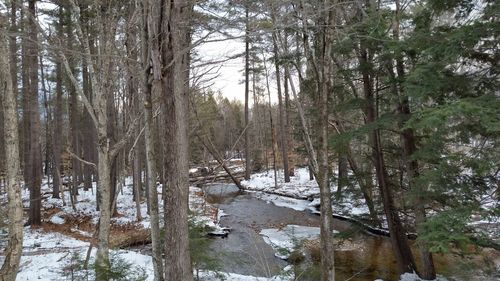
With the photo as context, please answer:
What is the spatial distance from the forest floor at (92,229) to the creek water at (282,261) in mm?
604

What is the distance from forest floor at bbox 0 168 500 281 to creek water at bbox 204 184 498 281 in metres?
0.60

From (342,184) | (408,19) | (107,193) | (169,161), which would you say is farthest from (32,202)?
(408,19)

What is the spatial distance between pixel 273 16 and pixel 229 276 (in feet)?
16.6

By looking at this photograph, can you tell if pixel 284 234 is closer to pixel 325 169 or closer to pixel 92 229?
pixel 325 169

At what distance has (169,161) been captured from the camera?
349cm

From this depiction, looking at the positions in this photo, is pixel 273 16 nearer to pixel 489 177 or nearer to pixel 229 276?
pixel 489 177

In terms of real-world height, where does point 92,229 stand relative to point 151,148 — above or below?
below

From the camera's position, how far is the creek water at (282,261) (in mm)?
8180

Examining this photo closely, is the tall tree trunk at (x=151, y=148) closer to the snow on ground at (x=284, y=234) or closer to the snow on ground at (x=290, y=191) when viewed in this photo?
the snow on ground at (x=284, y=234)

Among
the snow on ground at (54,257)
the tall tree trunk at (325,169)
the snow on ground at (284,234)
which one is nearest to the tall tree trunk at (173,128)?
the tall tree trunk at (325,169)

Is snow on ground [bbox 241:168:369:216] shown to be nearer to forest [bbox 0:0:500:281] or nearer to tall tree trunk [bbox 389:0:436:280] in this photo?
forest [bbox 0:0:500:281]

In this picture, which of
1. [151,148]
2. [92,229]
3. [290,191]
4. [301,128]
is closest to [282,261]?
[301,128]

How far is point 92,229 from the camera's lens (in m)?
12.2

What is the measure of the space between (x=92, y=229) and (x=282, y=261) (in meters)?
6.55
